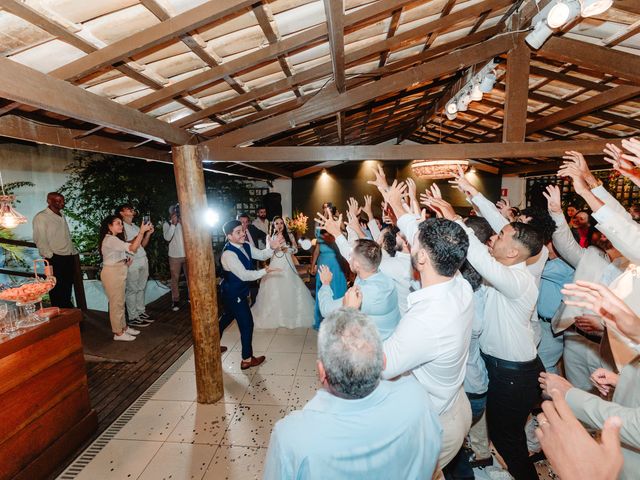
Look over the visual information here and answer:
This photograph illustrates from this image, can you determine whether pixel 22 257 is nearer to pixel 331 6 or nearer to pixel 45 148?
pixel 45 148

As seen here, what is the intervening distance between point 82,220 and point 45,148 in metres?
1.66

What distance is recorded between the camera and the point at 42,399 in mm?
2516

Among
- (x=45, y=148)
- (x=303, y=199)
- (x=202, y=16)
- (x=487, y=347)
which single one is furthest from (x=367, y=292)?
(x=303, y=199)

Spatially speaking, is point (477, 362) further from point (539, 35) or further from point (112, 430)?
point (112, 430)

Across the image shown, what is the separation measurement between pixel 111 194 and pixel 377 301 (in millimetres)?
6795

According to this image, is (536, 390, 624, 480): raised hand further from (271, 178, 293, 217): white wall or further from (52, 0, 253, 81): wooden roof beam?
(271, 178, 293, 217): white wall

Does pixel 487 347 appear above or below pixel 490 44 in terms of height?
below

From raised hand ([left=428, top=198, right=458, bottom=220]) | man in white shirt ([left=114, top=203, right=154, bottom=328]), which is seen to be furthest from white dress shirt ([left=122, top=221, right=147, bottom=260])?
raised hand ([left=428, top=198, right=458, bottom=220])

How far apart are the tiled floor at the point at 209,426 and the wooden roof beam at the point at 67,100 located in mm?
2631

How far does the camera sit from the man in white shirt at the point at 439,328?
1.55m

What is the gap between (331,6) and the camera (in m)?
1.74

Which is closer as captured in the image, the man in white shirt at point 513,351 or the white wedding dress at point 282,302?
the man in white shirt at point 513,351

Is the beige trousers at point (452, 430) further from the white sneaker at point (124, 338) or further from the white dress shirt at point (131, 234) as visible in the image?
the white dress shirt at point (131, 234)

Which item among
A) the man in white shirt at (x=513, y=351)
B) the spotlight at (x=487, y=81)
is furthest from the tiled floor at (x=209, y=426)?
the spotlight at (x=487, y=81)
